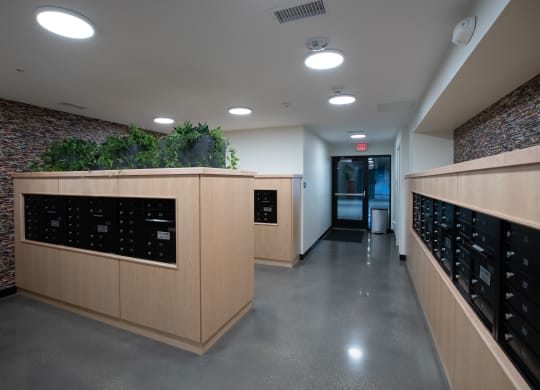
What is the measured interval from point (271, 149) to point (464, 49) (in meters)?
3.77

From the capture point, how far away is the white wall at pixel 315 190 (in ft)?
17.6

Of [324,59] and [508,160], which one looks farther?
[324,59]

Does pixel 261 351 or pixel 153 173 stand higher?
pixel 153 173

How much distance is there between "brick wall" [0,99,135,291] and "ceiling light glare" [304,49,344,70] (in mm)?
3743

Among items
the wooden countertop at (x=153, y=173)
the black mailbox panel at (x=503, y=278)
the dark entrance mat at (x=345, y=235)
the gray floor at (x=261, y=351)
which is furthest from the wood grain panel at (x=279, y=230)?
the black mailbox panel at (x=503, y=278)

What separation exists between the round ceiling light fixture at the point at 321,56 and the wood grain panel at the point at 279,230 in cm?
244

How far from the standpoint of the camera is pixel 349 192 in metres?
8.21

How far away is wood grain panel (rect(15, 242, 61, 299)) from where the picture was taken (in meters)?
3.12

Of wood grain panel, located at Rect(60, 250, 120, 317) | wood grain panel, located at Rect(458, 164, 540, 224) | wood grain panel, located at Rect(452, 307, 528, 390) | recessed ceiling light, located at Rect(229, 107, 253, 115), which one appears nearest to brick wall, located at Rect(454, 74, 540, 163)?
wood grain panel, located at Rect(458, 164, 540, 224)

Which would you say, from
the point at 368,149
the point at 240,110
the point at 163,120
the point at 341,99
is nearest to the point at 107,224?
the point at 240,110

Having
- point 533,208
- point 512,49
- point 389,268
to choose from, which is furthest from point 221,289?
point 389,268

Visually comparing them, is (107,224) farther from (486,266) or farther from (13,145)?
(486,266)

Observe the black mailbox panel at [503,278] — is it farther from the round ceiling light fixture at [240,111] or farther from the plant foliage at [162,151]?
the round ceiling light fixture at [240,111]

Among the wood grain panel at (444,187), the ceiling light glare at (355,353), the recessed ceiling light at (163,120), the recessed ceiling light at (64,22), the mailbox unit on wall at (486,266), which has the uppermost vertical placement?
the recessed ceiling light at (163,120)
